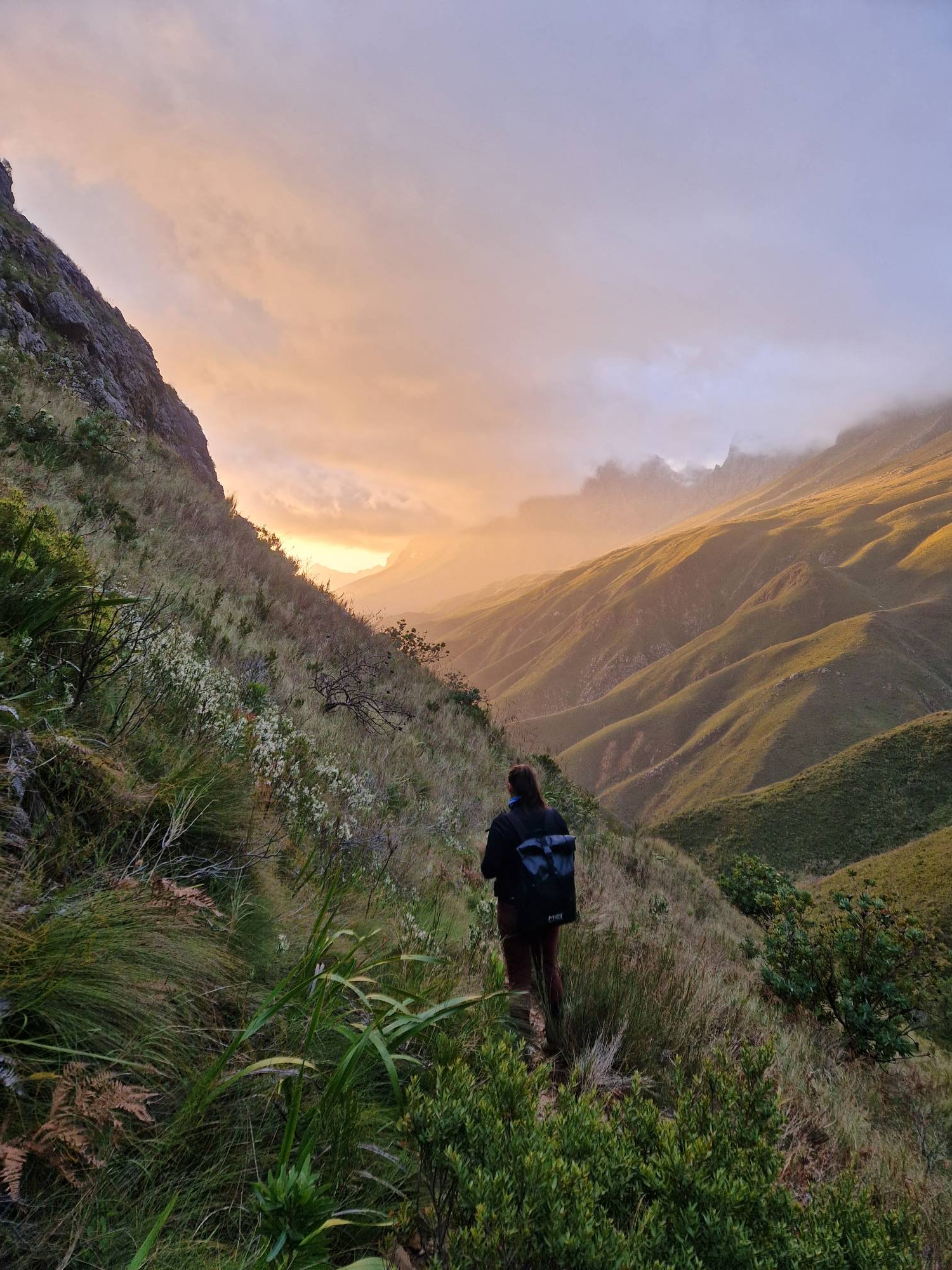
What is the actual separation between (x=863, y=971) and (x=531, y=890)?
5.57 m

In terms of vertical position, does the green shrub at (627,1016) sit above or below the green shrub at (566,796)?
above

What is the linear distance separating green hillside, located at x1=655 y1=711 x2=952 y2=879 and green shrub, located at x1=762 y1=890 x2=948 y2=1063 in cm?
4879

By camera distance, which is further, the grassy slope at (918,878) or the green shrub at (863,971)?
the grassy slope at (918,878)

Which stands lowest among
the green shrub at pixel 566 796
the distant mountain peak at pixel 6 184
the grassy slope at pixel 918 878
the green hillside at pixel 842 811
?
the green hillside at pixel 842 811

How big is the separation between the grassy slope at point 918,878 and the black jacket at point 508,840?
2317cm

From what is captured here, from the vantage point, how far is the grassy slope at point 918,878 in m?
24.8

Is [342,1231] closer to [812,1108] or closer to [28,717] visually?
[28,717]

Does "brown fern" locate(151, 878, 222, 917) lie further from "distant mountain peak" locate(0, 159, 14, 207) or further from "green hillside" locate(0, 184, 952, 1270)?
"distant mountain peak" locate(0, 159, 14, 207)

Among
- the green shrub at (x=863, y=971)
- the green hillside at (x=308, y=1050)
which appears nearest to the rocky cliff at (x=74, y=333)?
the green hillside at (x=308, y=1050)

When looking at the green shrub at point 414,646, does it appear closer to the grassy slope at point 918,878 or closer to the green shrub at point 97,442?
the green shrub at point 97,442

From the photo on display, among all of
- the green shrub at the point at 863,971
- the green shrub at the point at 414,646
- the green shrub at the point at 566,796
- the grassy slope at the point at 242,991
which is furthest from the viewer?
the green shrub at the point at 414,646

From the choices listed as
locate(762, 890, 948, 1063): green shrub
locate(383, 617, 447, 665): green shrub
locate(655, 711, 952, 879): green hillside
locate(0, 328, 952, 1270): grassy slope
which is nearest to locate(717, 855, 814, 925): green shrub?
locate(762, 890, 948, 1063): green shrub

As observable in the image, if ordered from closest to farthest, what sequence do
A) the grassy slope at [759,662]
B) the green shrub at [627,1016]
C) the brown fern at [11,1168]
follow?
the brown fern at [11,1168] → the green shrub at [627,1016] → the grassy slope at [759,662]

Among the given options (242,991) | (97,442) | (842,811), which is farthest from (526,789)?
(842,811)
